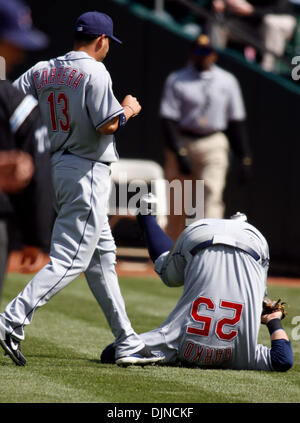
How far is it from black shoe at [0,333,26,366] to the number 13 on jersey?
1210 mm

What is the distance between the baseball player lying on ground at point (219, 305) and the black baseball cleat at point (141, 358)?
0.25ft

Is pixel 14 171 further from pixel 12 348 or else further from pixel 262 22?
pixel 262 22

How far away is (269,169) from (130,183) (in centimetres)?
207

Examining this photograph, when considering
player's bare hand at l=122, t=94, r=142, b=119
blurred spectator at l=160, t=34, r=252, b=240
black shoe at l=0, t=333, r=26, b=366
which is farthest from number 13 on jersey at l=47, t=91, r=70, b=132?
blurred spectator at l=160, t=34, r=252, b=240

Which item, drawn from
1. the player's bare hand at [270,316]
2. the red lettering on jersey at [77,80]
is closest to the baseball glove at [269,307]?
the player's bare hand at [270,316]

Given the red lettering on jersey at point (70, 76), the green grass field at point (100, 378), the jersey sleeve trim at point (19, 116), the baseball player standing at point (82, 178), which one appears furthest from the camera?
the red lettering on jersey at point (70, 76)

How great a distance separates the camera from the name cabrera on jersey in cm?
546

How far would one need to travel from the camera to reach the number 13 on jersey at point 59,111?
5.59 m

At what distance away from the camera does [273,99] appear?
13336mm

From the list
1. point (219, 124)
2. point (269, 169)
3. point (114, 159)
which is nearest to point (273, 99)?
point (269, 169)

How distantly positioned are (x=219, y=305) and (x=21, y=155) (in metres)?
1.98

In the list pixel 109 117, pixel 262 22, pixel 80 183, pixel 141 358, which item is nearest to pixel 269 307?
pixel 141 358

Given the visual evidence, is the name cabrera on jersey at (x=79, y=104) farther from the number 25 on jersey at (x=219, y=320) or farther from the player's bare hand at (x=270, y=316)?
the player's bare hand at (x=270, y=316)

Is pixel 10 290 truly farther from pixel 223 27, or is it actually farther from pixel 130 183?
pixel 223 27
